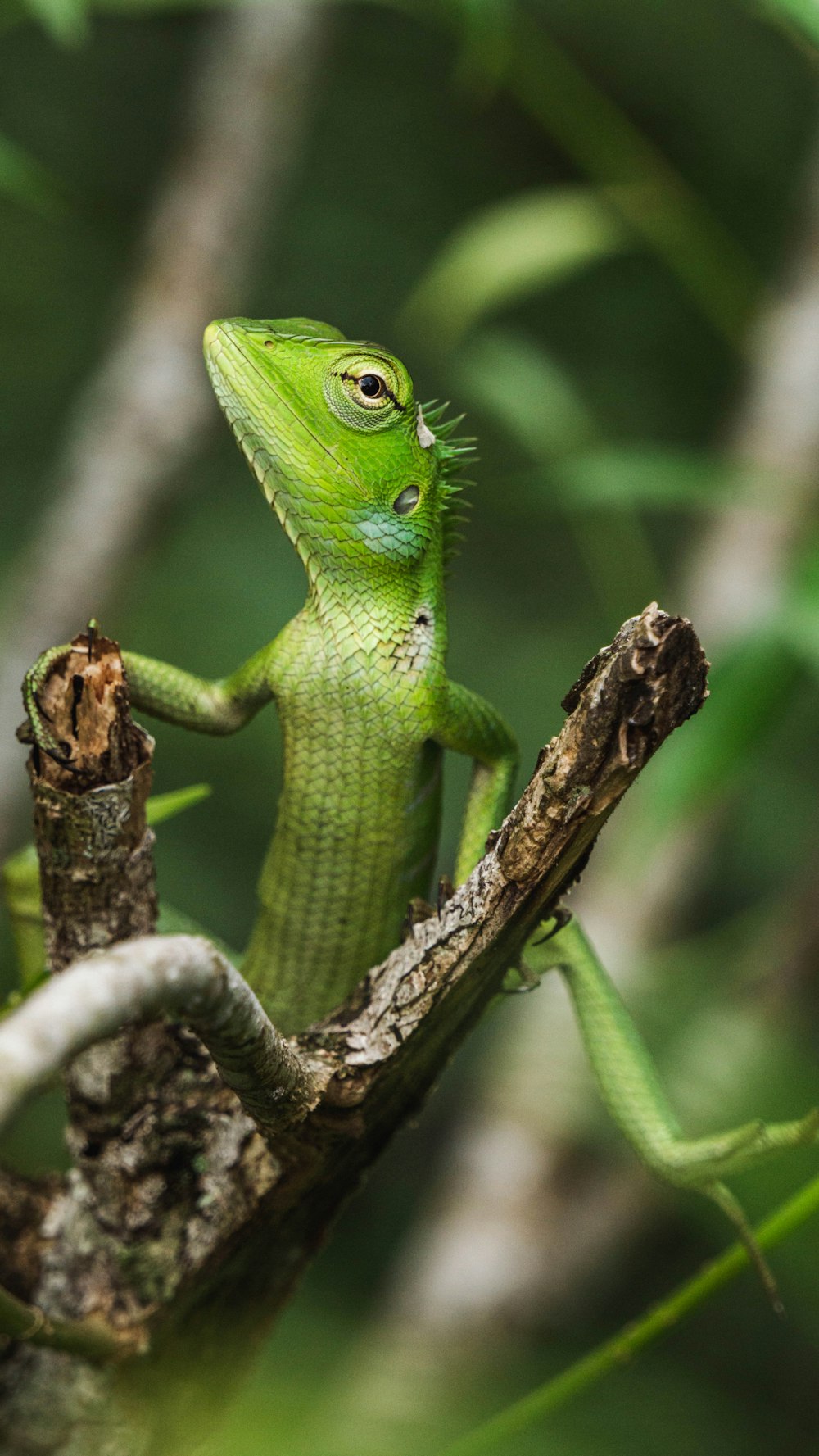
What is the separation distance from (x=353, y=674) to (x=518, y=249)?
8.07 feet

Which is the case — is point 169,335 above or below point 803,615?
above

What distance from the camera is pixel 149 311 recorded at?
435cm

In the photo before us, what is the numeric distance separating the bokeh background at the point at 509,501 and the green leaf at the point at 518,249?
0.7 inches

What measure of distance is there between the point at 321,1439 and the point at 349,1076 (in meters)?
0.68

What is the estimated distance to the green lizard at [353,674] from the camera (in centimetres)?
202

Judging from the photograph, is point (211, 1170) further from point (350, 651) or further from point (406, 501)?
point (406, 501)

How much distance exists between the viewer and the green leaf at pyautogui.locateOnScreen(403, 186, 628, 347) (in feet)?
13.0

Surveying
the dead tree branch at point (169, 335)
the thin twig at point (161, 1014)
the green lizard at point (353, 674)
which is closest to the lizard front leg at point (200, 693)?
the green lizard at point (353, 674)

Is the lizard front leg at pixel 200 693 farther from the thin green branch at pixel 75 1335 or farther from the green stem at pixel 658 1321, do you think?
the green stem at pixel 658 1321

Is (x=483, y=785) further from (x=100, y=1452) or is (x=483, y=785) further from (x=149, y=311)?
(x=149, y=311)

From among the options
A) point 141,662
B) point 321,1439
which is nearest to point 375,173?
point 141,662

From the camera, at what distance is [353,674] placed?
2.02 m

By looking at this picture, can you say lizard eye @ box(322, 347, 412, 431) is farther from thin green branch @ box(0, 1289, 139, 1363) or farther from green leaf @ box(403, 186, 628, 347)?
green leaf @ box(403, 186, 628, 347)

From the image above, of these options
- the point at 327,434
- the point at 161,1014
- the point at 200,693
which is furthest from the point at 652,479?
the point at 161,1014
